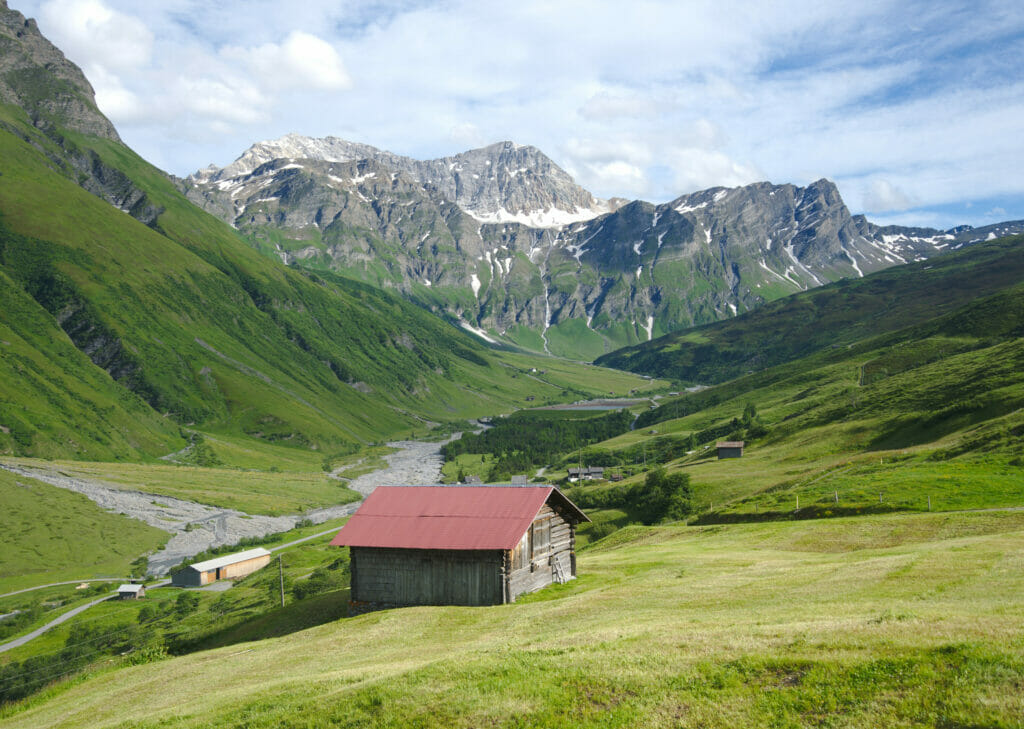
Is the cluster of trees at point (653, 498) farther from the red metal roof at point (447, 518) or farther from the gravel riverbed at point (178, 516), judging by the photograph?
the gravel riverbed at point (178, 516)

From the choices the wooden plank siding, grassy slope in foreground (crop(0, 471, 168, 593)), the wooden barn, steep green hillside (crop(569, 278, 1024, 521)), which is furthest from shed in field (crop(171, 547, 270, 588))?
steep green hillside (crop(569, 278, 1024, 521))

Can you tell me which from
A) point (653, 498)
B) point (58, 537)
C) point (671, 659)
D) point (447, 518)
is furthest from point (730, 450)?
point (58, 537)

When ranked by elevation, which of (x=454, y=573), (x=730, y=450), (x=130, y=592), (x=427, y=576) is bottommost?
(x=130, y=592)

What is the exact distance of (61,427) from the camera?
591 ft

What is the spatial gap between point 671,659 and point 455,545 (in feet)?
92.2

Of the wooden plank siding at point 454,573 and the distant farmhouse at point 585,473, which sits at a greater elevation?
the distant farmhouse at point 585,473

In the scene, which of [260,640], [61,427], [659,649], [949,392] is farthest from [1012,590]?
[61,427]

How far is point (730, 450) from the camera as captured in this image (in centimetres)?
12044

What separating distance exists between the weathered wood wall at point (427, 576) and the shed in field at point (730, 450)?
83.2m

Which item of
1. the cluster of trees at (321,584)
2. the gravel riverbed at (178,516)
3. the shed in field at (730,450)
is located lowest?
the cluster of trees at (321,584)

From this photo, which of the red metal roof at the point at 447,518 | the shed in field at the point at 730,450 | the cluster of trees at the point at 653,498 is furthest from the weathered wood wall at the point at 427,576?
the shed in field at the point at 730,450

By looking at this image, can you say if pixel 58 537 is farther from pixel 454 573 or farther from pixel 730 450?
pixel 730 450

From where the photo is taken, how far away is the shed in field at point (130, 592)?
333 ft

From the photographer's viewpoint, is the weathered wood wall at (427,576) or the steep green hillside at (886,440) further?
the steep green hillside at (886,440)
